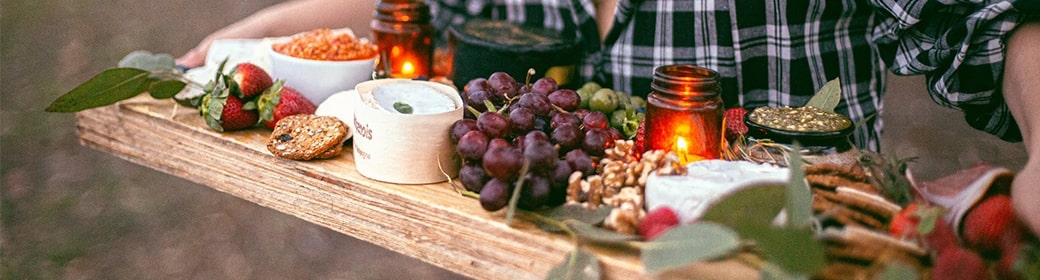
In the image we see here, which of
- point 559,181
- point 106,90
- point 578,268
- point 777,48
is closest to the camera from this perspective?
point 578,268

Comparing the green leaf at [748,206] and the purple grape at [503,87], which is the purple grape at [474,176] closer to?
the purple grape at [503,87]

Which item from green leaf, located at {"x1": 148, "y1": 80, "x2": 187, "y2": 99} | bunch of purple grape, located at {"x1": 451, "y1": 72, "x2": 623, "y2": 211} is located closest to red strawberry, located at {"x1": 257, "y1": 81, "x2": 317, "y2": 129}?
green leaf, located at {"x1": 148, "y1": 80, "x2": 187, "y2": 99}

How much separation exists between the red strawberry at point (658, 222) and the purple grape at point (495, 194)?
0.15 m

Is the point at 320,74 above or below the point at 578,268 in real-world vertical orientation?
above

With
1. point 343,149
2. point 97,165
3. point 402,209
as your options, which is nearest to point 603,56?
point 343,149

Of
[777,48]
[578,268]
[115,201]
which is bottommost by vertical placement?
[115,201]

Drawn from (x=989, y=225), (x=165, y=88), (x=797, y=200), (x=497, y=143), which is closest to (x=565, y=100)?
(x=497, y=143)

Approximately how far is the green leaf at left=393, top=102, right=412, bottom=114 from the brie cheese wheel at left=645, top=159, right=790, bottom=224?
32cm

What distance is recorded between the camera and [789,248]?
25.3 inches

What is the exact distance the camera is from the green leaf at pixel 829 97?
104cm

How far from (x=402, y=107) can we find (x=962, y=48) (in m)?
0.70

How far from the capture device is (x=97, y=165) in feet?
10.4

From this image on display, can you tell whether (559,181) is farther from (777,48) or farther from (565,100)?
(777,48)

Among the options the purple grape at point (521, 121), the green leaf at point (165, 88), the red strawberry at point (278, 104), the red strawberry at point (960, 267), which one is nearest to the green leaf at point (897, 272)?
the red strawberry at point (960, 267)
